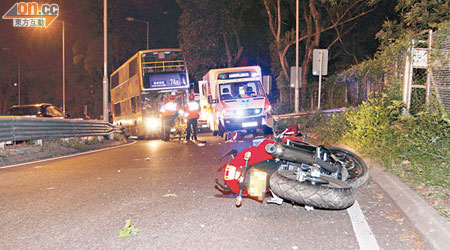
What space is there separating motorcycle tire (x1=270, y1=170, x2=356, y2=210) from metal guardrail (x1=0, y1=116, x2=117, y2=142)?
366 inches

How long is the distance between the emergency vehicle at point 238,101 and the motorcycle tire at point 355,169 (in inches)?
404

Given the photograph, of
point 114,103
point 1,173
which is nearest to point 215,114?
point 1,173

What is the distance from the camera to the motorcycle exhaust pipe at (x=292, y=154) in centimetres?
531

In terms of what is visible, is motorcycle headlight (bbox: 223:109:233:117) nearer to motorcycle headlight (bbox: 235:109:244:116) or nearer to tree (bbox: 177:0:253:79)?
motorcycle headlight (bbox: 235:109:244:116)

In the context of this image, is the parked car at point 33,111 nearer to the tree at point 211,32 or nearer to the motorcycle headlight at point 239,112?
the motorcycle headlight at point 239,112

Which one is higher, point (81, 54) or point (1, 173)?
point (81, 54)

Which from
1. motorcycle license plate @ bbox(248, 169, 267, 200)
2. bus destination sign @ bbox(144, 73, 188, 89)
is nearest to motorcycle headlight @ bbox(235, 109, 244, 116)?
bus destination sign @ bbox(144, 73, 188, 89)

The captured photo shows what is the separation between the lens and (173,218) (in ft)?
18.3

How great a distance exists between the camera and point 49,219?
18.3ft

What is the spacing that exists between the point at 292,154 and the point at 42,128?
35.1 ft

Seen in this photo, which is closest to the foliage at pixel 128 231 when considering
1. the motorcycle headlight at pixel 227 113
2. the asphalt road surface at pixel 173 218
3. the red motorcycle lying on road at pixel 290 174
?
the asphalt road surface at pixel 173 218

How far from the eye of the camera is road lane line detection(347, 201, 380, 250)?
453 centimetres

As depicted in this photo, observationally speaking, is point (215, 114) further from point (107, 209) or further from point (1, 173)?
point (107, 209)

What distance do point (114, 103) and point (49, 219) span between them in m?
28.7
